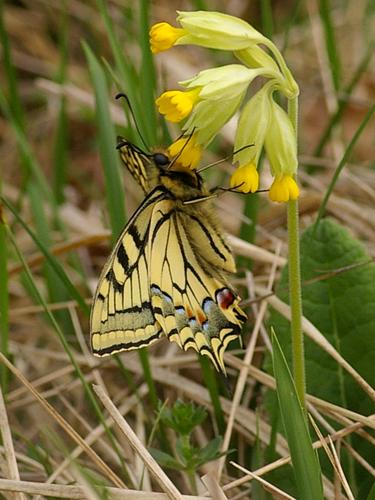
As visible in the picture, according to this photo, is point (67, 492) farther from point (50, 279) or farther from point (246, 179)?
point (50, 279)

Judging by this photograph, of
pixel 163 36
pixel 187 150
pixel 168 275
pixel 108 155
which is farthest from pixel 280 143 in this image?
pixel 108 155

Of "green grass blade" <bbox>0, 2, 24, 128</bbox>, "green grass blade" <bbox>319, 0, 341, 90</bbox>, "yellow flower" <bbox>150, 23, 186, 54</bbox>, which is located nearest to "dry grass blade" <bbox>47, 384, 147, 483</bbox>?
"yellow flower" <bbox>150, 23, 186, 54</bbox>

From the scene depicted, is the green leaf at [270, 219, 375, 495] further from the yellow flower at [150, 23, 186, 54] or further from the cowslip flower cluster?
the yellow flower at [150, 23, 186, 54]

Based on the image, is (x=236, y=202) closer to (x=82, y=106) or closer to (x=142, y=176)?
(x=82, y=106)

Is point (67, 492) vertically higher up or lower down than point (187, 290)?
lower down

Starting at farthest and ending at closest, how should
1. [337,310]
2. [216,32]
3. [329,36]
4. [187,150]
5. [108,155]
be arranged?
1. [329,36]
2. [108,155]
3. [337,310]
4. [187,150]
5. [216,32]

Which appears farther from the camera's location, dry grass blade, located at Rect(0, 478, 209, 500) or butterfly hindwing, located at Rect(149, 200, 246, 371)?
butterfly hindwing, located at Rect(149, 200, 246, 371)

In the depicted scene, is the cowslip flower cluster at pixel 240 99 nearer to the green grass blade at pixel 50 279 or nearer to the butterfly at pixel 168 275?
the butterfly at pixel 168 275
